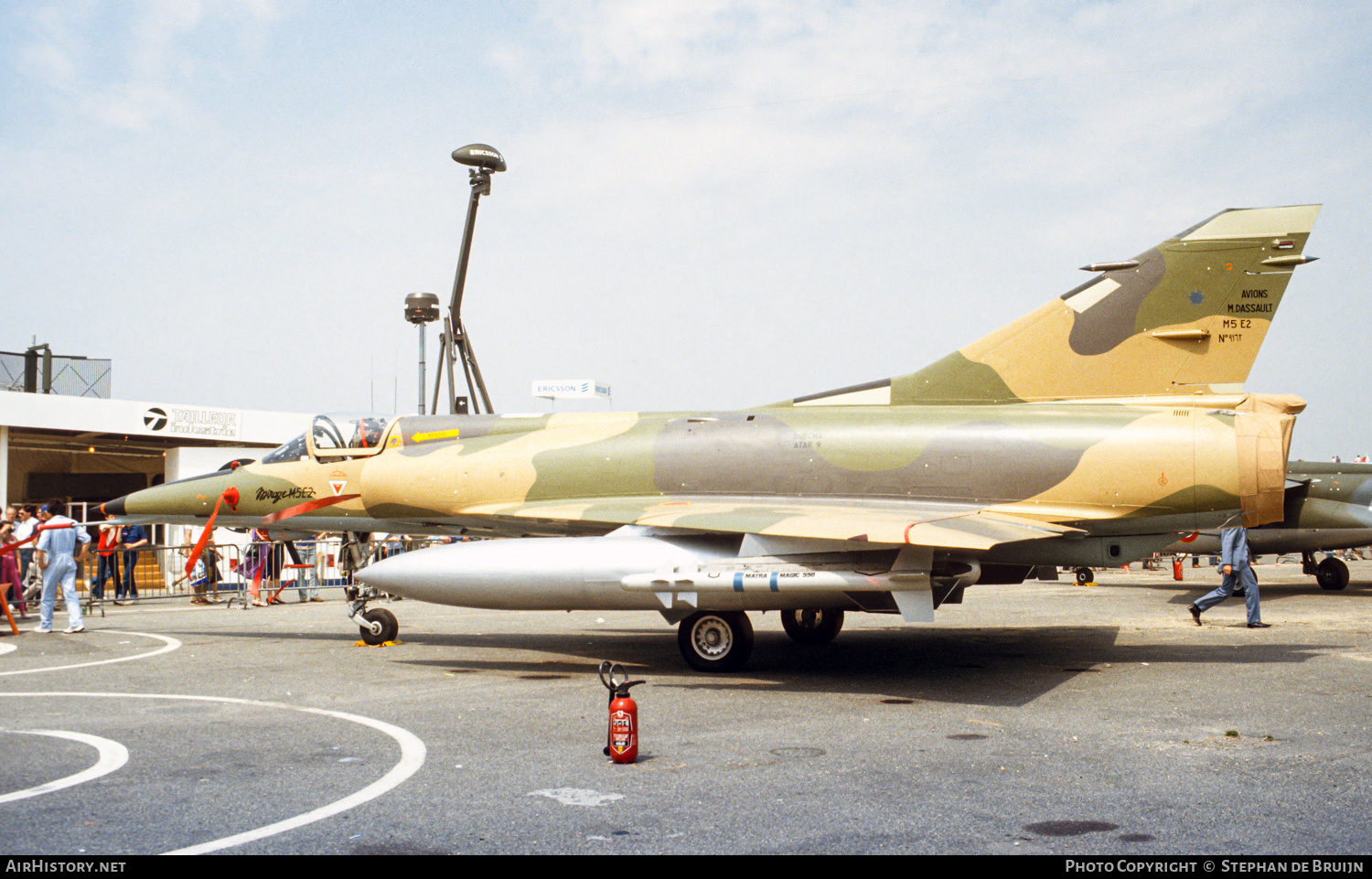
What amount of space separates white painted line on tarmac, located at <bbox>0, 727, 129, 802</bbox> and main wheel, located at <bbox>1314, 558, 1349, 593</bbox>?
22958 millimetres

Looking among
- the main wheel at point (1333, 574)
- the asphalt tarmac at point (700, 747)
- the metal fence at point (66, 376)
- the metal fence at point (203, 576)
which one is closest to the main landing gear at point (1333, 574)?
the main wheel at point (1333, 574)

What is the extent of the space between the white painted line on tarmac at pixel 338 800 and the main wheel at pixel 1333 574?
21.4 metres

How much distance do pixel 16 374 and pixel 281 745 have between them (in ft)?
99.3

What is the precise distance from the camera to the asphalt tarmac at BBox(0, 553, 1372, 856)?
4.56 meters

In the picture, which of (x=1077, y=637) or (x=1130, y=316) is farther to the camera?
(x=1077, y=637)

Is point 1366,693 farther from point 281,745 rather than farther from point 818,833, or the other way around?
point 281,745

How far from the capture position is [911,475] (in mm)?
10000

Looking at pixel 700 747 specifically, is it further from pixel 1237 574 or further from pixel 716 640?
pixel 1237 574

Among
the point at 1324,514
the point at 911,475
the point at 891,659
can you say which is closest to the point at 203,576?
the point at 891,659

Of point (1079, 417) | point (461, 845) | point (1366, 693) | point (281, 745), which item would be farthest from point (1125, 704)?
point (281, 745)

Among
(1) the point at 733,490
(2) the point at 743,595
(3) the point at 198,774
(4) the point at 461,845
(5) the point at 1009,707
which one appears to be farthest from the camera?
(1) the point at 733,490

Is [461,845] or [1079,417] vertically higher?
[1079,417]

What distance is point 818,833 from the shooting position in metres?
4.55

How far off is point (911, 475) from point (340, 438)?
7.18 metres
